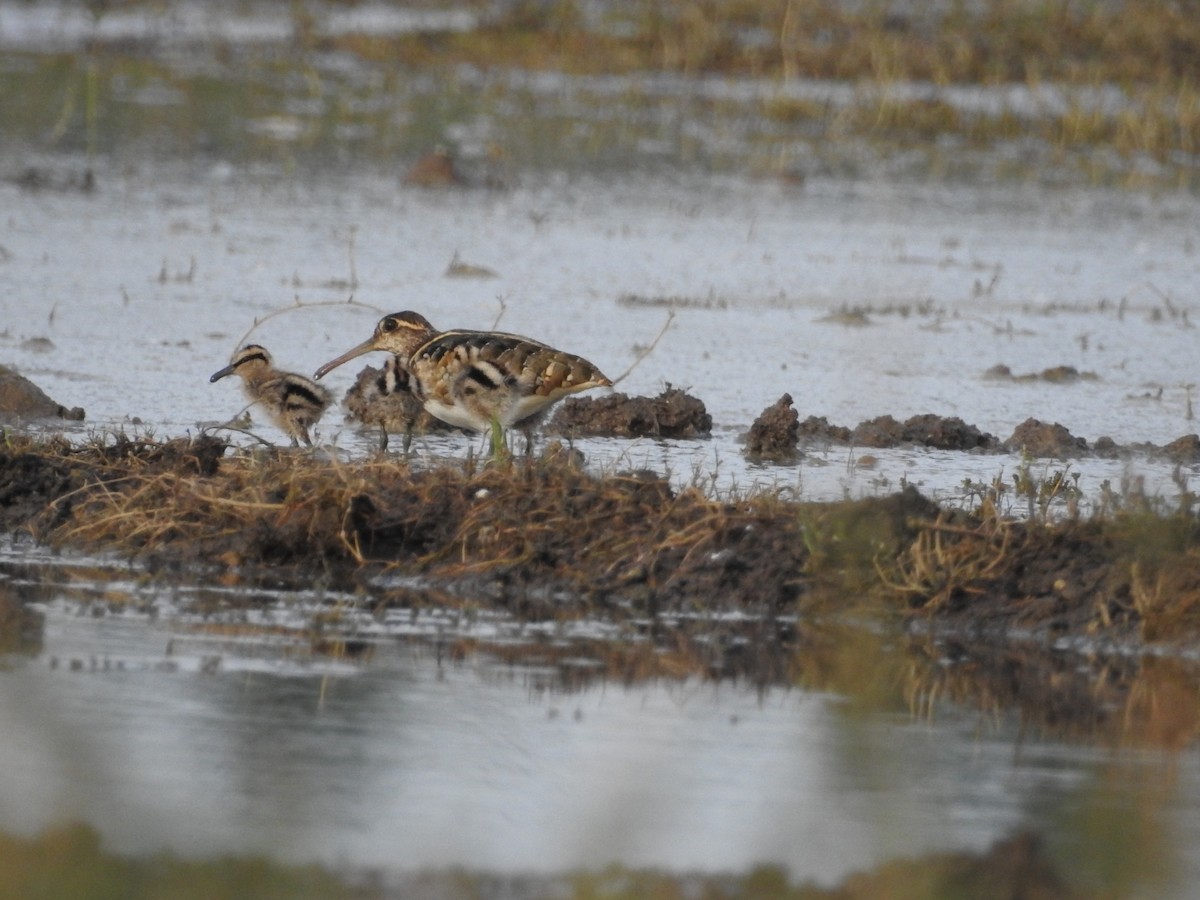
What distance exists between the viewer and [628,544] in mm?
6684

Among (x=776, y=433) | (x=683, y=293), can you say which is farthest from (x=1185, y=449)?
(x=683, y=293)

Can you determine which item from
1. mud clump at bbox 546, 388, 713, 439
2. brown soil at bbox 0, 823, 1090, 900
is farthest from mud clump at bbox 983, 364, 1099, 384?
brown soil at bbox 0, 823, 1090, 900

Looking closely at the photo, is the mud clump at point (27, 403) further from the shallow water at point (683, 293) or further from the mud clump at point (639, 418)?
the mud clump at point (639, 418)

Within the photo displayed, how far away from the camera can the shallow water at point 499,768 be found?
4.47 meters

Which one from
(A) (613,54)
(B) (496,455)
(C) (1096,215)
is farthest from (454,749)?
(A) (613,54)

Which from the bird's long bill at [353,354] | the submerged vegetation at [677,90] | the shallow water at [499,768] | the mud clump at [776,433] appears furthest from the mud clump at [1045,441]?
the submerged vegetation at [677,90]

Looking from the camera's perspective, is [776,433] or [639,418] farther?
[639,418]

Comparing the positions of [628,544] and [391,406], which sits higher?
[391,406]

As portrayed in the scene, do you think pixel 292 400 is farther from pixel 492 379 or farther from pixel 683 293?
pixel 683 293

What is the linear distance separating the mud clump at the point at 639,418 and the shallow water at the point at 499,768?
301 cm

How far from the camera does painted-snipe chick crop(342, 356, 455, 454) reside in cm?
831

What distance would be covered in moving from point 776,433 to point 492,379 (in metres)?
1.31

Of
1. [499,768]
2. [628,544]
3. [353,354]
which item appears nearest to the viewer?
[499,768]

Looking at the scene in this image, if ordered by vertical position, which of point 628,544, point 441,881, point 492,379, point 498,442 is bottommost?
point 441,881
